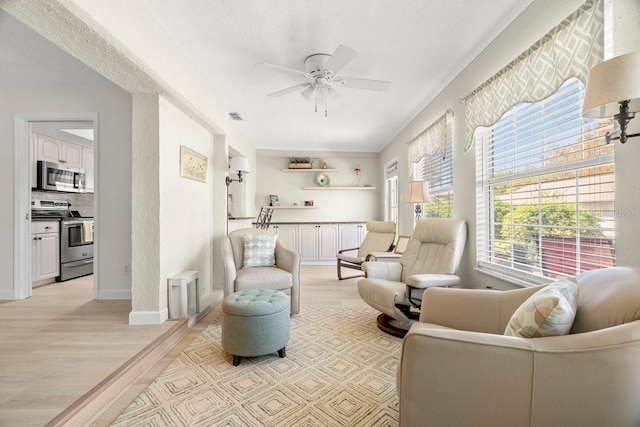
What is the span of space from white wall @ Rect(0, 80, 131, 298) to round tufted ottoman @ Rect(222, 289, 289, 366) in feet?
5.94

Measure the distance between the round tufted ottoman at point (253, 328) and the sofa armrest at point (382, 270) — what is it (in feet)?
3.39

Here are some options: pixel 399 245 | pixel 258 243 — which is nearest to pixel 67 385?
pixel 258 243

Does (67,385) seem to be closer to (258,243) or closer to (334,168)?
(258,243)

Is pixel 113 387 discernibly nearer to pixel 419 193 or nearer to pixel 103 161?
pixel 103 161

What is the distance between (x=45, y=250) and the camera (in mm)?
3775

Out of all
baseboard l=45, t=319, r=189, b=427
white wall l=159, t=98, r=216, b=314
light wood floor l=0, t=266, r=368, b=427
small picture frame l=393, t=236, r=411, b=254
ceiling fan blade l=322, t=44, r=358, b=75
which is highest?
ceiling fan blade l=322, t=44, r=358, b=75

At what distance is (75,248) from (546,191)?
556cm

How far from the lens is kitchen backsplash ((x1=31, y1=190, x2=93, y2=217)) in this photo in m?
4.33

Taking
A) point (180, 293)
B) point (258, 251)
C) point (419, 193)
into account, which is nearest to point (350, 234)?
point (419, 193)

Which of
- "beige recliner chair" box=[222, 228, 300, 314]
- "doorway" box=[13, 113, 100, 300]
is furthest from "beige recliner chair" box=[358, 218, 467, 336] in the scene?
"doorway" box=[13, 113, 100, 300]

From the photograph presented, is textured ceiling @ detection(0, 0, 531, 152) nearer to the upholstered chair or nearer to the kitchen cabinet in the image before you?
the upholstered chair

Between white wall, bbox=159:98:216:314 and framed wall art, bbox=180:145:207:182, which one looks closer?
white wall, bbox=159:98:216:314

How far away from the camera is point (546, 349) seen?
0.92 metres

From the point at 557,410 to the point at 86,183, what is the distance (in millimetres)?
6189
